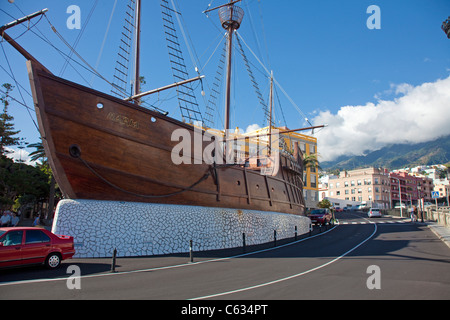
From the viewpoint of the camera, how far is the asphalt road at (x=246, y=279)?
5.48 meters

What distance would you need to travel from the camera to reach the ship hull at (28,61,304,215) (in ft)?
31.2

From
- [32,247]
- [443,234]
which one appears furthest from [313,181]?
[32,247]

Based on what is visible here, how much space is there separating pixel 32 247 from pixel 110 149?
3805 millimetres

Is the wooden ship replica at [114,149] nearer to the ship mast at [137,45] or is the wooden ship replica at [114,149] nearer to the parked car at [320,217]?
the ship mast at [137,45]

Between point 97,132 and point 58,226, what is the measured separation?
326cm

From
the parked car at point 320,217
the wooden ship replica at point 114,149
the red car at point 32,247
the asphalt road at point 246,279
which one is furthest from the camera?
the parked car at point 320,217

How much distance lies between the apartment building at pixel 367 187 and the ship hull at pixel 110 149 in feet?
225

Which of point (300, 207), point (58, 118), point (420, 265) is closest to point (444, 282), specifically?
point (420, 265)

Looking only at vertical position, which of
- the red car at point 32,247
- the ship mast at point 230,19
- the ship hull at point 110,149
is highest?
the ship mast at point 230,19

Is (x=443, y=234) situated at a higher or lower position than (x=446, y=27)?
lower

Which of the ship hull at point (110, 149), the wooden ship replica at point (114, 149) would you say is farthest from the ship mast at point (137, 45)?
the ship hull at point (110, 149)

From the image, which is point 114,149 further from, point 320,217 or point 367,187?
point 367,187

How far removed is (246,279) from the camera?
6.90m

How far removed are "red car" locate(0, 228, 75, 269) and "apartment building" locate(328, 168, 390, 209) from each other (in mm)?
73052
